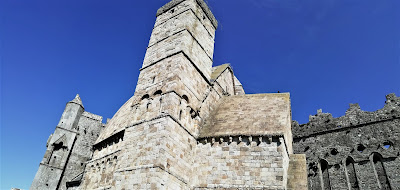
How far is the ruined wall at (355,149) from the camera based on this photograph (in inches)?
704

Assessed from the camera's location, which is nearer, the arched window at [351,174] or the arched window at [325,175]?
the arched window at [351,174]

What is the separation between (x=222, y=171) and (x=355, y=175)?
11.8 meters

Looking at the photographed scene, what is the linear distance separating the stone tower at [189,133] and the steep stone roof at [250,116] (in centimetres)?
4

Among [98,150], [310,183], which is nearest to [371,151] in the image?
[310,183]

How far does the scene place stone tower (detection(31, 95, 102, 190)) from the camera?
64.5 feet

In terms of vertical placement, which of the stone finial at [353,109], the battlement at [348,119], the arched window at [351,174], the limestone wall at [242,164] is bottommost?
the limestone wall at [242,164]

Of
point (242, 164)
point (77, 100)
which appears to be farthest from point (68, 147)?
point (242, 164)

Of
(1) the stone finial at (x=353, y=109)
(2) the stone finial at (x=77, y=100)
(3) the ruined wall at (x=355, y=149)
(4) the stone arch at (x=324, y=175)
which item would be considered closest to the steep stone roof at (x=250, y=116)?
(3) the ruined wall at (x=355, y=149)

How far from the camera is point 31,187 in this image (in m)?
18.9

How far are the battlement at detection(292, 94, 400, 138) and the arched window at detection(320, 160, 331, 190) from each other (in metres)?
2.47

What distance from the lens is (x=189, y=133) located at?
1240 centimetres

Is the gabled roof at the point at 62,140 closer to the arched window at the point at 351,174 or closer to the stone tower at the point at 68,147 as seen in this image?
the stone tower at the point at 68,147

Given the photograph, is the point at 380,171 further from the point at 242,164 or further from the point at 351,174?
the point at 242,164

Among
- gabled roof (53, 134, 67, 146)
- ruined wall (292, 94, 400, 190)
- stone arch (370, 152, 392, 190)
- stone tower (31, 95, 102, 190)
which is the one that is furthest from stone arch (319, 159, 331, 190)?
gabled roof (53, 134, 67, 146)
